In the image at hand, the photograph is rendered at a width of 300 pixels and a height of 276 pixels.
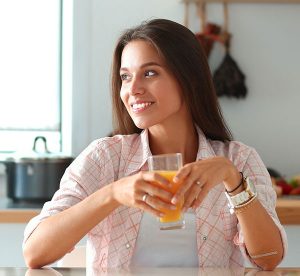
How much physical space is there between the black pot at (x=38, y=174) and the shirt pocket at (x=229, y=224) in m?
1.43

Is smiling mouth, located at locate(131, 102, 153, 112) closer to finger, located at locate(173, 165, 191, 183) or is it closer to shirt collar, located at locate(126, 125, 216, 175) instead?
shirt collar, located at locate(126, 125, 216, 175)

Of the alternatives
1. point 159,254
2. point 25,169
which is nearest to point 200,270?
point 159,254

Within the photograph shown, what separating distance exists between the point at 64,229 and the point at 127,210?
212 mm

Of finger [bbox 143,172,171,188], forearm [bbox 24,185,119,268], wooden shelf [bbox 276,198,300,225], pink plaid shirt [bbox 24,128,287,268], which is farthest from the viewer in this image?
wooden shelf [bbox 276,198,300,225]

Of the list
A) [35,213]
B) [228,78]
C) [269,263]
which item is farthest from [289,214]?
[269,263]

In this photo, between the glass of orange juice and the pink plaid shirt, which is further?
the pink plaid shirt

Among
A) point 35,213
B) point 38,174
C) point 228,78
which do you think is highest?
point 228,78

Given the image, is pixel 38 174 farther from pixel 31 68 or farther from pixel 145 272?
pixel 145 272

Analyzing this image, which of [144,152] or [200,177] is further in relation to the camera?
[144,152]

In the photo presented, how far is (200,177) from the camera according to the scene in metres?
1.56

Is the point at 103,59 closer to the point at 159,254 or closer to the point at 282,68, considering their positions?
the point at 282,68

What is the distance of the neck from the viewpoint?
1.93 meters

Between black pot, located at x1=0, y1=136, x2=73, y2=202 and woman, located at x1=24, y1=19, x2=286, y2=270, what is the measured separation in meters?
1.19

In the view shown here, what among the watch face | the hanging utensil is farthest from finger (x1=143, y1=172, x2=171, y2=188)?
the hanging utensil
